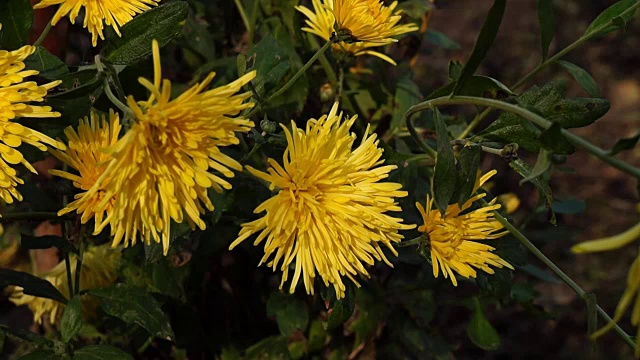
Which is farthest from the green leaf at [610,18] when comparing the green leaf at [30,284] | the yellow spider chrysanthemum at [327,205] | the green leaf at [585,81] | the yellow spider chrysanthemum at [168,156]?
the green leaf at [30,284]

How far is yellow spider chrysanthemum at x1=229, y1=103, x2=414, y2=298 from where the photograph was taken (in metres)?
0.72

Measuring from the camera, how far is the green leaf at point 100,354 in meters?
0.87

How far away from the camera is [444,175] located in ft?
2.33

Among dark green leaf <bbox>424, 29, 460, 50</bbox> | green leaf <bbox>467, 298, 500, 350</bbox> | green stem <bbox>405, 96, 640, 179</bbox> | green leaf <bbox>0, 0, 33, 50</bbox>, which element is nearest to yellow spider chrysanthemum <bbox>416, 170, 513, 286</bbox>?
green stem <bbox>405, 96, 640, 179</bbox>

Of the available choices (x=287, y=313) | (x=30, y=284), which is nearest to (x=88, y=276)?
(x=30, y=284)

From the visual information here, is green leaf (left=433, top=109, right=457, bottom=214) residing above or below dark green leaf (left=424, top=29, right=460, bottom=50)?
above

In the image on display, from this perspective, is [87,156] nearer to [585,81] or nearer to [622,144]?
[622,144]

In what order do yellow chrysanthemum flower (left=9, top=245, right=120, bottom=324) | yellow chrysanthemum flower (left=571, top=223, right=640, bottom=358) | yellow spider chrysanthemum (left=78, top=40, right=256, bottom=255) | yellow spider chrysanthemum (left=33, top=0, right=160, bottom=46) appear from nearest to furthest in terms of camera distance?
yellow chrysanthemum flower (left=571, top=223, right=640, bottom=358) < yellow spider chrysanthemum (left=78, top=40, right=256, bottom=255) < yellow spider chrysanthemum (left=33, top=0, right=160, bottom=46) < yellow chrysanthemum flower (left=9, top=245, right=120, bottom=324)

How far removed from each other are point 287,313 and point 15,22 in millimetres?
520

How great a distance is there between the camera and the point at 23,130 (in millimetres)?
683

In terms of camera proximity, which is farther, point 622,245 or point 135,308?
point 135,308

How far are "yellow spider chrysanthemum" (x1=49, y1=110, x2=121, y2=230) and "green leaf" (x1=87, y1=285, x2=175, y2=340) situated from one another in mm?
178

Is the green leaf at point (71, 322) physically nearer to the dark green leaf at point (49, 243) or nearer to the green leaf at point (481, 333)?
the dark green leaf at point (49, 243)

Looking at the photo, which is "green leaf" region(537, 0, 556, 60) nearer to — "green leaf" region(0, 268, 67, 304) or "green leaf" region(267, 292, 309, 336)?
"green leaf" region(267, 292, 309, 336)
